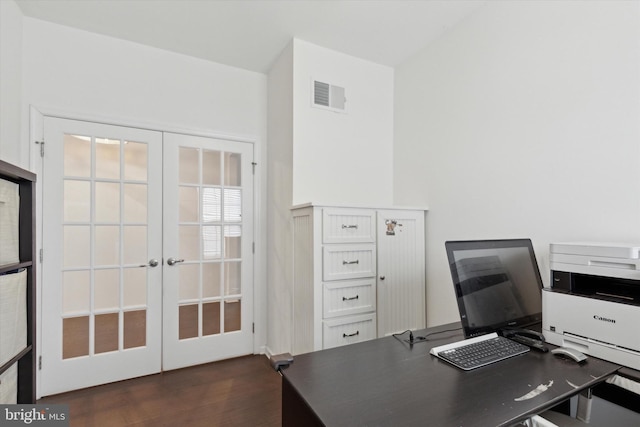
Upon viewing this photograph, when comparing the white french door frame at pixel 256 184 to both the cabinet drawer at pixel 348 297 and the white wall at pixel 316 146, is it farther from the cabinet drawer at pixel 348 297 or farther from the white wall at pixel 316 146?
the cabinet drawer at pixel 348 297

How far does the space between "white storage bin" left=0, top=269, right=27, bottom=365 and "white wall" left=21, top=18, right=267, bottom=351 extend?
4.30 feet

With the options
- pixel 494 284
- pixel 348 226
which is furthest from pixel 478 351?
pixel 348 226

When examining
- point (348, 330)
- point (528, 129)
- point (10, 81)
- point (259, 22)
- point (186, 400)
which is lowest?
point (186, 400)

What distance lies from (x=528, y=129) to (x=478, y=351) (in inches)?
57.9

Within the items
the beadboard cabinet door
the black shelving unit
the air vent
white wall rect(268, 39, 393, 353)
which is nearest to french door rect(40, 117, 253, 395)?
white wall rect(268, 39, 393, 353)

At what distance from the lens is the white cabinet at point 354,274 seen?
2.37 meters

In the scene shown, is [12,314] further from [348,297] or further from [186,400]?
[348,297]

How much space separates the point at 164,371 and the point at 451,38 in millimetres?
3759

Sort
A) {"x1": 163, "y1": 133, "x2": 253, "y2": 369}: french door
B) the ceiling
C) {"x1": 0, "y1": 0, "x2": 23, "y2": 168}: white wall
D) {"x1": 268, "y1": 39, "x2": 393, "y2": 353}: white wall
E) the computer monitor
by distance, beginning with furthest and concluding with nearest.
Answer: {"x1": 163, "y1": 133, "x2": 253, "y2": 369}: french door → {"x1": 268, "y1": 39, "x2": 393, "y2": 353}: white wall → the ceiling → {"x1": 0, "y1": 0, "x2": 23, "y2": 168}: white wall → the computer monitor

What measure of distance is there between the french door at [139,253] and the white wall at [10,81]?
0.70ft

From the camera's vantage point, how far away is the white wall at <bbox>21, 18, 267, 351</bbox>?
98.3 inches

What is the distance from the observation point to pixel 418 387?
1.12 metres

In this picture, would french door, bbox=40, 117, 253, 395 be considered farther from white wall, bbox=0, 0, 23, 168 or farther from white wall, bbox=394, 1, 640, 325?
white wall, bbox=394, 1, 640, 325

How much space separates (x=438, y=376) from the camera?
120 centimetres
